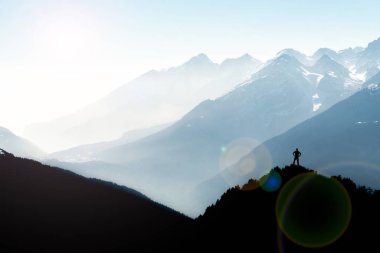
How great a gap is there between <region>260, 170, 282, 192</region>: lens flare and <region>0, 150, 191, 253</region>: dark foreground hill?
14.0 metres

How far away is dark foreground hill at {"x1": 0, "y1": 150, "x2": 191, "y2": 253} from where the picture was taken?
49.7m

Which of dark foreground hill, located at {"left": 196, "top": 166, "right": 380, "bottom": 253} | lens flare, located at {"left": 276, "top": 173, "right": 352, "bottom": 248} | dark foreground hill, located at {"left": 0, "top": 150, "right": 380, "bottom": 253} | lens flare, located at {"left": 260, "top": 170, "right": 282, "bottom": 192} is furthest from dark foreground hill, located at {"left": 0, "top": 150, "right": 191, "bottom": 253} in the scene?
lens flare, located at {"left": 276, "top": 173, "right": 352, "bottom": 248}

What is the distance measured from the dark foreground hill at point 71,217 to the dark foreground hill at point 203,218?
12cm

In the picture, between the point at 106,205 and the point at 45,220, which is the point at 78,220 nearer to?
the point at 45,220

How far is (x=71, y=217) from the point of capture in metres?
56.5

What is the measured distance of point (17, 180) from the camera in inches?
2496

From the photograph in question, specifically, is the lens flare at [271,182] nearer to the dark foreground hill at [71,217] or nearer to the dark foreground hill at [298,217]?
the dark foreground hill at [298,217]

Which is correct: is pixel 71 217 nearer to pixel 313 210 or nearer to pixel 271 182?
pixel 271 182

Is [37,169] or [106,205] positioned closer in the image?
[106,205]

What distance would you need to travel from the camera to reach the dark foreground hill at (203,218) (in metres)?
40.2

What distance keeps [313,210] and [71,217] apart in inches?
1296

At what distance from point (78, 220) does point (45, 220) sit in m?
4.45

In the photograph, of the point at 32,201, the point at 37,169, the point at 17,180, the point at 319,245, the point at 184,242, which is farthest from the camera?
the point at 37,169

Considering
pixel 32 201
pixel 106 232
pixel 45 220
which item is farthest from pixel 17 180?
pixel 106 232
